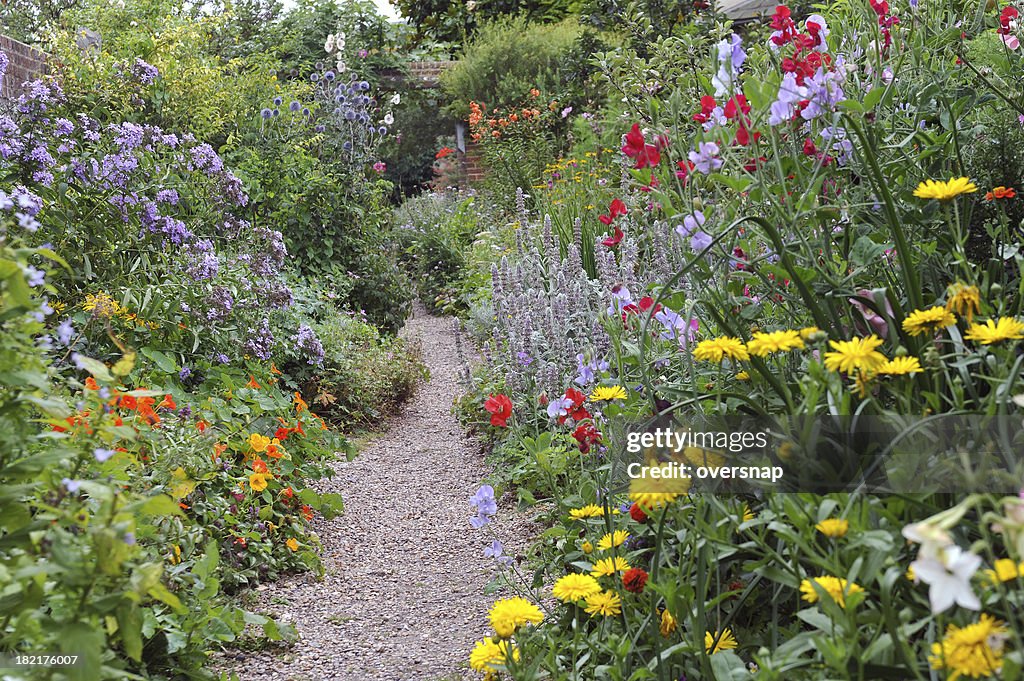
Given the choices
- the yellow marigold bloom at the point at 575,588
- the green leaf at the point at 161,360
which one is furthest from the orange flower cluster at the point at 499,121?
the yellow marigold bloom at the point at 575,588

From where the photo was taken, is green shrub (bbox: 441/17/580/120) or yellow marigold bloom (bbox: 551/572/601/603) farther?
green shrub (bbox: 441/17/580/120)

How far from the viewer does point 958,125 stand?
6.91ft

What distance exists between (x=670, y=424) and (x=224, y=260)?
270 cm

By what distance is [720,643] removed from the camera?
145cm

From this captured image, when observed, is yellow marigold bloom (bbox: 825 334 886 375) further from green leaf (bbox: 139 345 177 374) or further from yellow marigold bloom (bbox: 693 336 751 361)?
green leaf (bbox: 139 345 177 374)

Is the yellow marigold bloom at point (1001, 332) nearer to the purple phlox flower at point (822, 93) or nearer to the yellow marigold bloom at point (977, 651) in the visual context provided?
the yellow marigold bloom at point (977, 651)

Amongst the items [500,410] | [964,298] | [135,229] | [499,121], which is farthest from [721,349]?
[499,121]

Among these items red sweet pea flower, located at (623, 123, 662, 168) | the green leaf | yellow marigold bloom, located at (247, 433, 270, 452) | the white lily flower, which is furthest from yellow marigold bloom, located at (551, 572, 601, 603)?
the green leaf

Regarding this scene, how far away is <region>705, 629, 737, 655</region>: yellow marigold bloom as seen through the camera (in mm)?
1449

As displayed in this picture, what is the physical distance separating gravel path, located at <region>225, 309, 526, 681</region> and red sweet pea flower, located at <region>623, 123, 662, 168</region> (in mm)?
1249

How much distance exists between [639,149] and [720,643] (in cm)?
101

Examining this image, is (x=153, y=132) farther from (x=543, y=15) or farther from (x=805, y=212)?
(x=543, y=15)
